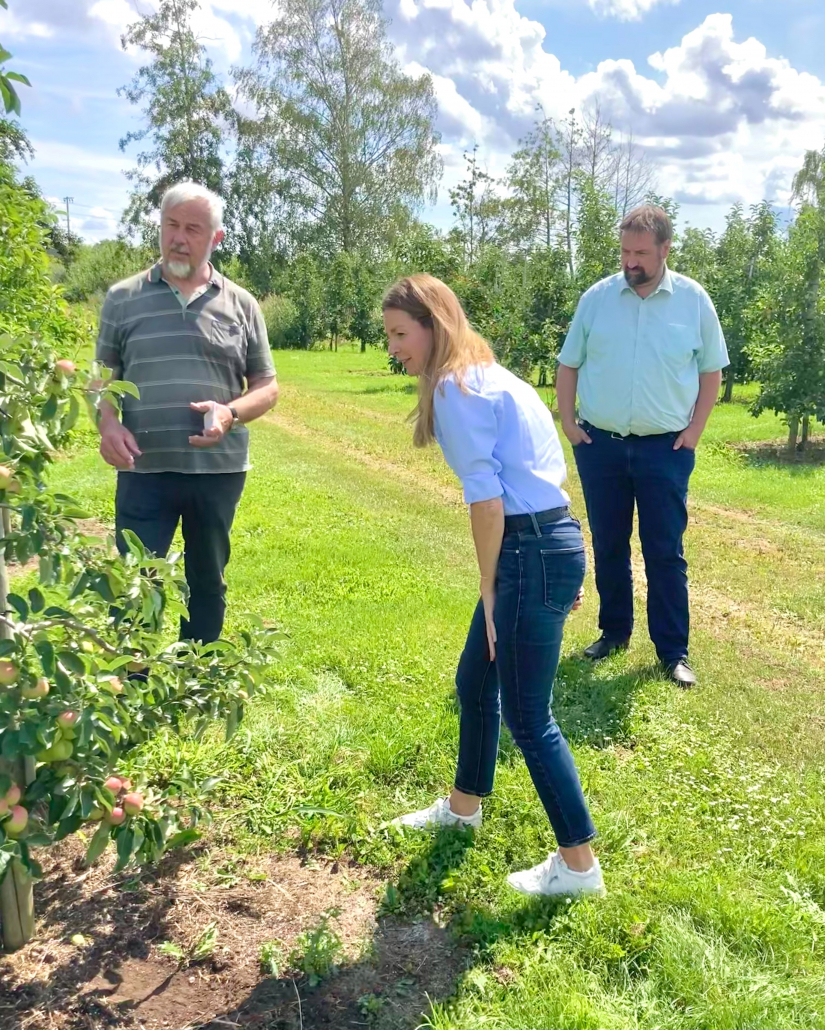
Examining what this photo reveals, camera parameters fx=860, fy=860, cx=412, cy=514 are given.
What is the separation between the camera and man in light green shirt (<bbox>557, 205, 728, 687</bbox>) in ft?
12.7

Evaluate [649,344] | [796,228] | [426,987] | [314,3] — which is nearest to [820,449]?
[796,228]

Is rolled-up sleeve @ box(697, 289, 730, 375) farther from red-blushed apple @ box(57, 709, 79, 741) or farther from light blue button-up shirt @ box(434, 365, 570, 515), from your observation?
red-blushed apple @ box(57, 709, 79, 741)

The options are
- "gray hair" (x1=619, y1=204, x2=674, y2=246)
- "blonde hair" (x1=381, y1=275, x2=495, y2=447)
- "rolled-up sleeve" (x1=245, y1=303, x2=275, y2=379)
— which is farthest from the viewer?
"gray hair" (x1=619, y1=204, x2=674, y2=246)

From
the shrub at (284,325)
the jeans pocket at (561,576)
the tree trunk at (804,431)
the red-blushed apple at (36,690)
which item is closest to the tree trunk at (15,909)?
the red-blushed apple at (36,690)

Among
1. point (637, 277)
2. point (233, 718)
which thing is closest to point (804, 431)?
point (637, 277)

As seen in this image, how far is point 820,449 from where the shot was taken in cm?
1078

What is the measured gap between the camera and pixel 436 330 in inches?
91.0

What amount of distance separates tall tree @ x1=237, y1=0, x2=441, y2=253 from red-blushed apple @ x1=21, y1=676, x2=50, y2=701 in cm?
3262

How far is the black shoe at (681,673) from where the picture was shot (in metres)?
3.95

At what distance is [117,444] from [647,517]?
2.40 metres

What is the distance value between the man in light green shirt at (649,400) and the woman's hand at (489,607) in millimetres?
1808

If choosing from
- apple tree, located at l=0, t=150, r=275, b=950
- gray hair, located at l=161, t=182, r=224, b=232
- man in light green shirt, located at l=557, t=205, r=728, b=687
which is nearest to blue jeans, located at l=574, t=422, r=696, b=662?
man in light green shirt, located at l=557, t=205, r=728, b=687

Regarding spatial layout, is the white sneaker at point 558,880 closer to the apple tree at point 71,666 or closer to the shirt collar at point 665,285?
the apple tree at point 71,666

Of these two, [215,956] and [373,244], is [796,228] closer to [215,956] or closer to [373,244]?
[215,956]
